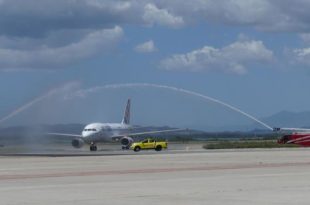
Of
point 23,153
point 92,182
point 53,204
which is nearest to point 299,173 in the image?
point 92,182

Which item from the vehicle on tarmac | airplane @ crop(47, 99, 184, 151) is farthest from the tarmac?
airplane @ crop(47, 99, 184, 151)

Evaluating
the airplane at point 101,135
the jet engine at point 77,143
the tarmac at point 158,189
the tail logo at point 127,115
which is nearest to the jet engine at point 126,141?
the airplane at point 101,135

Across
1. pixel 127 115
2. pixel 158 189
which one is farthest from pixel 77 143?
pixel 158 189

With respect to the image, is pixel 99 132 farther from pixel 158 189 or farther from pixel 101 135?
pixel 158 189

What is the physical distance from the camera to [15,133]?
81.5 m

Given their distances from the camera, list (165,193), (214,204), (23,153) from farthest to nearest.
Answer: (23,153), (165,193), (214,204)

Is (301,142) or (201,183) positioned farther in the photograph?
(301,142)

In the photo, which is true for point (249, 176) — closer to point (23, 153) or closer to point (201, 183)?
point (201, 183)

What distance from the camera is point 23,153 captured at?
259 feet

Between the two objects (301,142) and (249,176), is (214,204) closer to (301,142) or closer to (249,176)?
(249,176)

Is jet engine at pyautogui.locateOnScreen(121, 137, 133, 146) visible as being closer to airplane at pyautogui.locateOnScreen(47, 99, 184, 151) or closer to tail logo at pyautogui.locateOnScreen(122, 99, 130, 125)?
airplane at pyautogui.locateOnScreen(47, 99, 184, 151)

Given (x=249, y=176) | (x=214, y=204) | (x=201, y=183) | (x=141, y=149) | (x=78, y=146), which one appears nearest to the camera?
(x=214, y=204)

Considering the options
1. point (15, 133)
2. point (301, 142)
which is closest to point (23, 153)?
point (15, 133)

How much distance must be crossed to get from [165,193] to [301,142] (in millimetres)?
86307
